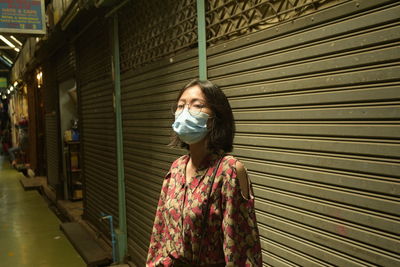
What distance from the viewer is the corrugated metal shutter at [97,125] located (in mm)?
5346

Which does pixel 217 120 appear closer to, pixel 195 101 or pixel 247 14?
pixel 195 101

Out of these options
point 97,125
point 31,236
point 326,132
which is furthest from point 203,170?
point 31,236

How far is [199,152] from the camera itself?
1.84 meters

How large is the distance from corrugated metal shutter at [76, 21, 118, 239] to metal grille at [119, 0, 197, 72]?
728 mm

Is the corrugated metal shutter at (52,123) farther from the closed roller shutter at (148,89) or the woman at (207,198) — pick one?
the woman at (207,198)

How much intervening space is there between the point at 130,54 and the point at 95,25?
1.61m

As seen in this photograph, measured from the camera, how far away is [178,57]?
3365mm

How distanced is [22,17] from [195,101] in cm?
610

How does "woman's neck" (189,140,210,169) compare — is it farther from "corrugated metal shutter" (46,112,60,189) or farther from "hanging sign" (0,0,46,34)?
"corrugated metal shutter" (46,112,60,189)

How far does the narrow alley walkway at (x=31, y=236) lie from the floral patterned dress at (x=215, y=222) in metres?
4.08

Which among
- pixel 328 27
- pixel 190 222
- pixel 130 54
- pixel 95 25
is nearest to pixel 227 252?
pixel 190 222

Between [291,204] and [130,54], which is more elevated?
[130,54]

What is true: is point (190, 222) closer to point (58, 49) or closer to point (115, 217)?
point (115, 217)

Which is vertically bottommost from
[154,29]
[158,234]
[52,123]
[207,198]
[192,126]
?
[158,234]
